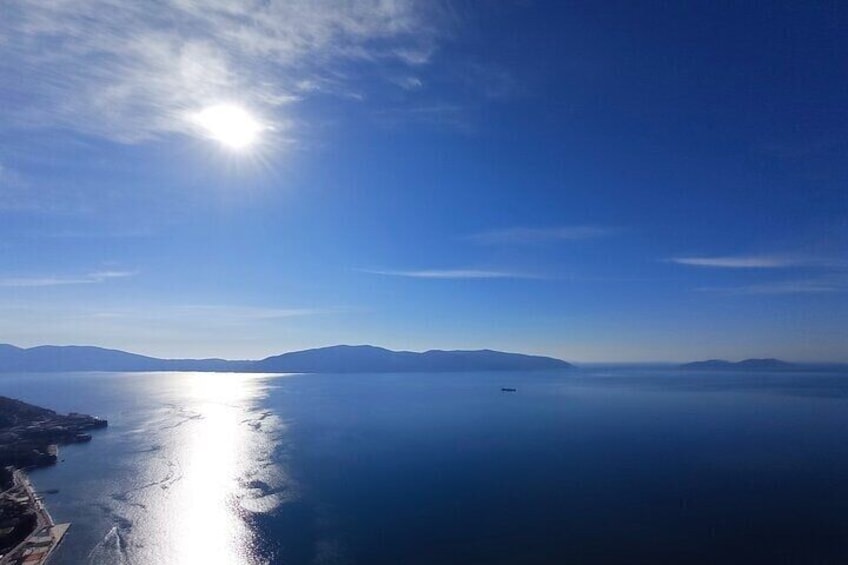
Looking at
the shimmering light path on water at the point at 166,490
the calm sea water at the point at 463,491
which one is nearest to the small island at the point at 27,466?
the shimmering light path on water at the point at 166,490

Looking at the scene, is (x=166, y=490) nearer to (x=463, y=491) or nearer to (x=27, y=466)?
(x=27, y=466)

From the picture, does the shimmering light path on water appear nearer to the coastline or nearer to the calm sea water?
the calm sea water

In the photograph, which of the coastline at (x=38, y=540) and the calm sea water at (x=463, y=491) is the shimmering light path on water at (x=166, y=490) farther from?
the coastline at (x=38, y=540)

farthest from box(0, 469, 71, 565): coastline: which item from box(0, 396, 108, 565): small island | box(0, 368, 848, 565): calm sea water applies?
box(0, 368, 848, 565): calm sea water

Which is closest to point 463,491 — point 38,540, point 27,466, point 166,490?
point 166,490

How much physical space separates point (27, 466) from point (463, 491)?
4453cm

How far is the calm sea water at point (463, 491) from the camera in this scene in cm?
2670

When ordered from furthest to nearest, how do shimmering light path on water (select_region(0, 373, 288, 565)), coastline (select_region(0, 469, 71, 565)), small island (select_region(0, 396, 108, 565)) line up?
1. shimmering light path on water (select_region(0, 373, 288, 565))
2. small island (select_region(0, 396, 108, 565))
3. coastline (select_region(0, 469, 71, 565))

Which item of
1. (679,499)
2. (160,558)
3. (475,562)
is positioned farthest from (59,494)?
(679,499)

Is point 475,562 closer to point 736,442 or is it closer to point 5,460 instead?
point 736,442

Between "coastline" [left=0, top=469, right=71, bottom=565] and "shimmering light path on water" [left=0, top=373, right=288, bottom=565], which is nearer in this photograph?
"coastline" [left=0, top=469, right=71, bottom=565]

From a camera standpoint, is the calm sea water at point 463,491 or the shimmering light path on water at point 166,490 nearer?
the calm sea water at point 463,491

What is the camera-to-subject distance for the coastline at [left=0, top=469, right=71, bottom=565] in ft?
82.4

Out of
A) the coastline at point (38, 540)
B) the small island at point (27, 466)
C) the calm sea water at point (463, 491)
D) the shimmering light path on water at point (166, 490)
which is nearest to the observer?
the coastline at point (38, 540)
